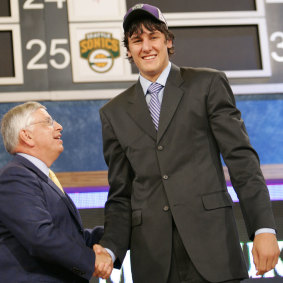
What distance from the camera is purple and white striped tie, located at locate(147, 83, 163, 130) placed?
1849mm

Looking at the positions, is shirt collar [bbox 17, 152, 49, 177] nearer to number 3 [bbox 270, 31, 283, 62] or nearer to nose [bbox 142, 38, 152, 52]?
nose [bbox 142, 38, 152, 52]

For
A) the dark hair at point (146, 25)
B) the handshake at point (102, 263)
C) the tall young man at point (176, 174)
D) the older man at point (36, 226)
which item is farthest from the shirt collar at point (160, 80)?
the handshake at point (102, 263)

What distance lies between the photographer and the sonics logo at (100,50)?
11.9 ft

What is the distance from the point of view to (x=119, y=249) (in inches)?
72.7

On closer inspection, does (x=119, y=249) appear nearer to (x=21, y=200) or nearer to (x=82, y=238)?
(x=82, y=238)

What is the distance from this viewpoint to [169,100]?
1.82m

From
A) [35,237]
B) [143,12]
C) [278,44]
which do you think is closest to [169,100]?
[143,12]

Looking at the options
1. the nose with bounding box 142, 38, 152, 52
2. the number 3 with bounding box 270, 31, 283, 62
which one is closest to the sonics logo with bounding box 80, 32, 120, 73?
the number 3 with bounding box 270, 31, 283, 62

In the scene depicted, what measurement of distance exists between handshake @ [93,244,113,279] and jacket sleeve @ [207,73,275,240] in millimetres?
436

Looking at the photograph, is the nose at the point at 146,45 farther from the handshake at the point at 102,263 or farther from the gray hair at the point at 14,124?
the handshake at the point at 102,263

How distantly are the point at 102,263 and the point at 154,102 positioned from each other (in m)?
0.52

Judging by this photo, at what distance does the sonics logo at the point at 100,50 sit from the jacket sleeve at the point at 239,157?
188 centimetres

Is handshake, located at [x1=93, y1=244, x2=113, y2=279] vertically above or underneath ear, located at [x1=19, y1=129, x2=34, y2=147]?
underneath

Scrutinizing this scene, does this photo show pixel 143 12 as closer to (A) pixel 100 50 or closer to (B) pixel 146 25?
(B) pixel 146 25
